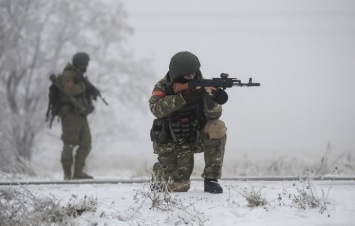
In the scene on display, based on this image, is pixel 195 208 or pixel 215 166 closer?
pixel 195 208

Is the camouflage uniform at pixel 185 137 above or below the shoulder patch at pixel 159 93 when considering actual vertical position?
below

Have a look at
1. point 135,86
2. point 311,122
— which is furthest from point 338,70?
point 135,86

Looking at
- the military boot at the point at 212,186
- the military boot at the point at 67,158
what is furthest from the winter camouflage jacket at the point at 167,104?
the military boot at the point at 67,158

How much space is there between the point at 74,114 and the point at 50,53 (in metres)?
8.75

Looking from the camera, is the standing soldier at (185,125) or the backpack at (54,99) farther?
the backpack at (54,99)

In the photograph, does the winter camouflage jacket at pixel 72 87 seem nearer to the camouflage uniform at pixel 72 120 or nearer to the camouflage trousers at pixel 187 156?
the camouflage uniform at pixel 72 120

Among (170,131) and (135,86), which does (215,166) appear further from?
(135,86)

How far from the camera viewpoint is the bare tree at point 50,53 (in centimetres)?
1317

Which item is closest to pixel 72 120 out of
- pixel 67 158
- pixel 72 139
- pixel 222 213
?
pixel 72 139

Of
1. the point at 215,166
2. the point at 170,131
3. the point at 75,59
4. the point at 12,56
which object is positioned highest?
the point at 12,56

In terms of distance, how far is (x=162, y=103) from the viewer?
13.5ft

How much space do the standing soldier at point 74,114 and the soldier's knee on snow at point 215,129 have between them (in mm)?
3124

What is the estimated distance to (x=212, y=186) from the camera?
4.10m

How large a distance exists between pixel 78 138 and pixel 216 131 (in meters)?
3.39
